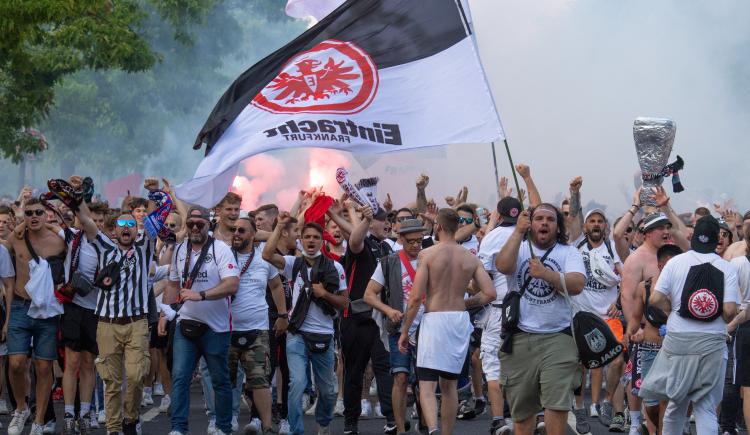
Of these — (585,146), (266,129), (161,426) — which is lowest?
(161,426)

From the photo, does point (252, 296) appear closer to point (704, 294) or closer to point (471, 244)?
point (471, 244)

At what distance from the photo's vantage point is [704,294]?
8.62 m

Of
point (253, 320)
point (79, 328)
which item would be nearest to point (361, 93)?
point (253, 320)

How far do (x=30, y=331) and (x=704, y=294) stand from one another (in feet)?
18.3

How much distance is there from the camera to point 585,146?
2991 cm

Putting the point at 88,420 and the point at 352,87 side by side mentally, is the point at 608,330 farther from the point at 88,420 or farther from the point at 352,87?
the point at 88,420

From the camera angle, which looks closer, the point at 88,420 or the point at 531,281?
the point at 531,281

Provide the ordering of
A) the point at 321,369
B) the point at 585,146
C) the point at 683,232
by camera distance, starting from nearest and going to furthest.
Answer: the point at 321,369 < the point at 683,232 < the point at 585,146

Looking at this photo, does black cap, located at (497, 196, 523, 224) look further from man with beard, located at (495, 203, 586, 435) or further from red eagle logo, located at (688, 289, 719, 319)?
red eagle logo, located at (688, 289, 719, 319)

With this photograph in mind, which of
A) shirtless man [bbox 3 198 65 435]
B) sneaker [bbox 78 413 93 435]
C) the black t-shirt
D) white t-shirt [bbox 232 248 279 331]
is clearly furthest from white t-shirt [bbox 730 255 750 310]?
shirtless man [bbox 3 198 65 435]

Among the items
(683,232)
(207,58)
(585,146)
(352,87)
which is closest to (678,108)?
(585,146)

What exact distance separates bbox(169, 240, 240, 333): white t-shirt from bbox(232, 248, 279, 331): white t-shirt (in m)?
0.27

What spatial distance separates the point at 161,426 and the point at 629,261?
4.29 meters

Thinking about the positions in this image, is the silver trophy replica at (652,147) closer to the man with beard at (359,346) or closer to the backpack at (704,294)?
the man with beard at (359,346)
